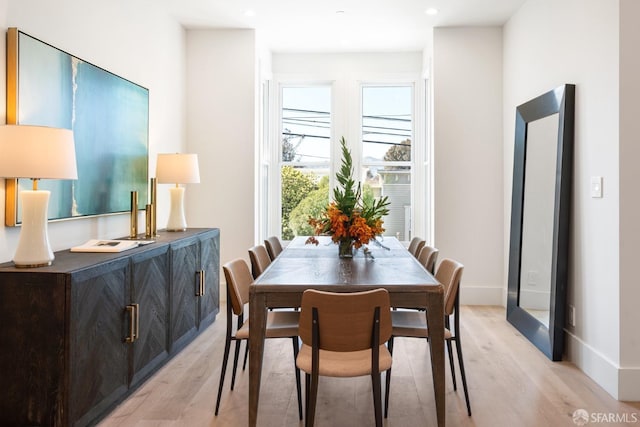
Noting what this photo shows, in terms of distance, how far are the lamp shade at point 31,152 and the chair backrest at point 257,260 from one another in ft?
4.10

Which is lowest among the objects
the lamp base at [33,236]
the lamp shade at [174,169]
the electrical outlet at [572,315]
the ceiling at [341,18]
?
the electrical outlet at [572,315]

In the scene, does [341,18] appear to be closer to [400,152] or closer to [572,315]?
[400,152]

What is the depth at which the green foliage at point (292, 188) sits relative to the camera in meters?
6.10

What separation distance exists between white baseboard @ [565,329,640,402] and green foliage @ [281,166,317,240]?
357 centimetres

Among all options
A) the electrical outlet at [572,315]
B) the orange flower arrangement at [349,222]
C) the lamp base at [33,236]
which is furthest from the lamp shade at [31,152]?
the electrical outlet at [572,315]

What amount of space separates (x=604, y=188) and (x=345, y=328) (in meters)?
1.97

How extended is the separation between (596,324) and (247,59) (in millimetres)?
4051

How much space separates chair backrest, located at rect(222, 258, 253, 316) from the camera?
259cm

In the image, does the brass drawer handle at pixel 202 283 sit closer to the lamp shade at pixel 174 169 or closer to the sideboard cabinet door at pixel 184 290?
the sideboard cabinet door at pixel 184 290

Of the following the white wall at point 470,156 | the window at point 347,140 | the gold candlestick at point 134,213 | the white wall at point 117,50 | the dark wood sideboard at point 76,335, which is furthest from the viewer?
the window at point 347,140

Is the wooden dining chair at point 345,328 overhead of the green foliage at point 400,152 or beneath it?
beneath

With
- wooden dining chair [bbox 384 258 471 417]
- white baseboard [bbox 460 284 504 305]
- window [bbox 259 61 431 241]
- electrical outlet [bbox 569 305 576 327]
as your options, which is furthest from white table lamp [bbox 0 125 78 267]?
white baseboard [bbox 460 284 504 305]

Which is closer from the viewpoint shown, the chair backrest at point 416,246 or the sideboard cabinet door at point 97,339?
the sideboard cabinet door at point 97,339

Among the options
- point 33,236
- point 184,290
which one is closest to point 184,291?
point 184,290
